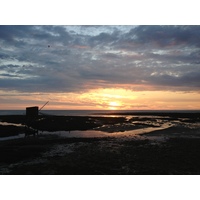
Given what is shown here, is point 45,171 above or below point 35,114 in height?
below

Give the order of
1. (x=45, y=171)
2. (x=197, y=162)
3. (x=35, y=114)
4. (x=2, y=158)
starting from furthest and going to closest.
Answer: (x=35, y=114) < (x=2, y=158) < (x=197, y=162) < (x=45, y=171)

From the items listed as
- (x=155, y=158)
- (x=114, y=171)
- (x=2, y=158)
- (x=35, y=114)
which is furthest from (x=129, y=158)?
(x=35, y=114)

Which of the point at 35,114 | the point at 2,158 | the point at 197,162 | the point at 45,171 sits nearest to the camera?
the point at 45,171

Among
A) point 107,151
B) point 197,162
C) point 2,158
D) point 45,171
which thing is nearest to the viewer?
point 45,171

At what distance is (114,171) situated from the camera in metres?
14.5

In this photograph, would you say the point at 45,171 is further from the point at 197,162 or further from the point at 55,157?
the point at 197,162

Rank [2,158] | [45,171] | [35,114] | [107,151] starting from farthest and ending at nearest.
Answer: [35,114]
[107,151]
[2,158]
[45,171]

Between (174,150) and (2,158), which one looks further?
(174,150)

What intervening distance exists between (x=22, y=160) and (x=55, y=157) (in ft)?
8.42

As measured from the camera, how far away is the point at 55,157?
17750mm

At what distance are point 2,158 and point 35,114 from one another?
21.2 meters

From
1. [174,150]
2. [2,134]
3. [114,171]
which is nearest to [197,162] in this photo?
[174,150]

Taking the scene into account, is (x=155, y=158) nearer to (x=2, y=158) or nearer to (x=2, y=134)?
(x=2, y=158)

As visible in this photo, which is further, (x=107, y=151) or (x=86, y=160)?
(x=107, y=151)
